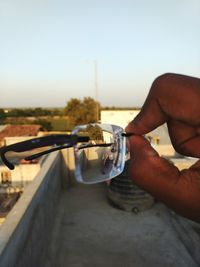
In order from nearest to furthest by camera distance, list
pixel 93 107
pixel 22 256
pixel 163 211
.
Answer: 1. pixel 22 256
2. pixel 163 211
3. pixel 93 107

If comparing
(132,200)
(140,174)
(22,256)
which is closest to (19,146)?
(140,174)

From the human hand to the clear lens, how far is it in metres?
0.09

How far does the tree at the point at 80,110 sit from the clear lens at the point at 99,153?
38606 millimetres

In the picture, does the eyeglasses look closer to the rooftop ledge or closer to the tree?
the rooftop ledge

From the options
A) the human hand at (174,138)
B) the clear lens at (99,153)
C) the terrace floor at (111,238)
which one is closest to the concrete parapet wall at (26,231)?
the terrace floor at (111,238)

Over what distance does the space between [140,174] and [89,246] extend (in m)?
4.92

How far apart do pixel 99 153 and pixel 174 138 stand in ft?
Result: 1.21

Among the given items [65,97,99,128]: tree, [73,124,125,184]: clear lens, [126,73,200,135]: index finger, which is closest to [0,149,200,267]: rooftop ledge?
[73,124,125,184]: clear lens

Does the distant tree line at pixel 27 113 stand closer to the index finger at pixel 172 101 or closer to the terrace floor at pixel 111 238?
the terrace floor at pixel 111 238

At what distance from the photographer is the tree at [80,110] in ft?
134

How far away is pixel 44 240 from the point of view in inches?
193

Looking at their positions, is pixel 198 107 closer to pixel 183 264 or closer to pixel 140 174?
pixel 140 174

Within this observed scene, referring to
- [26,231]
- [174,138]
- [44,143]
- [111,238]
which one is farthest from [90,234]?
[44,143]

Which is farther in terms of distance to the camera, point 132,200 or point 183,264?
point 132,200
